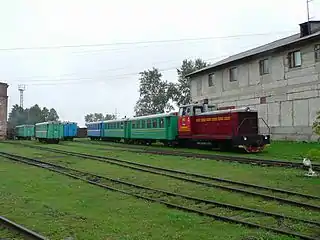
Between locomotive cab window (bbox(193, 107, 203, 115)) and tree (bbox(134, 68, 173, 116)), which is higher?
tree (bbox(134, 68, 173, 116))

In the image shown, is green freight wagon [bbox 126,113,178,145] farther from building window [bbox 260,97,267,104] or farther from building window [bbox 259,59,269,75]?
building window [bbox 259,59,269,75]

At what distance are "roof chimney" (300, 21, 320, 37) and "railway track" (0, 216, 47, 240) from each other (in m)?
29.1

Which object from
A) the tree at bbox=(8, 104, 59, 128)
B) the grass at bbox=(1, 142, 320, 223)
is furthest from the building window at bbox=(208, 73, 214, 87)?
the tree at bbox=(8, 104, 59, 128)

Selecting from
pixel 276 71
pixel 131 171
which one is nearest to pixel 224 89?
pixel 276 71

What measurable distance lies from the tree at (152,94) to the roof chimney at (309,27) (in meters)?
50.4

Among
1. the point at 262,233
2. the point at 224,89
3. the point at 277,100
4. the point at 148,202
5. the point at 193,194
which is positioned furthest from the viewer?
the point at 224,89

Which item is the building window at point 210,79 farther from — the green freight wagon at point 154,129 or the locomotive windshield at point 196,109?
the locomotive windshield at point 196,109

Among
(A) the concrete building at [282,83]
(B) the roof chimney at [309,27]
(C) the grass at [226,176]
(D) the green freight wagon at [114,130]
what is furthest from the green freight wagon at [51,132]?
(B) the roof chimney at [309,27]

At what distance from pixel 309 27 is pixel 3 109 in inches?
1906

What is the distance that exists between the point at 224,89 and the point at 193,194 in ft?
94.4

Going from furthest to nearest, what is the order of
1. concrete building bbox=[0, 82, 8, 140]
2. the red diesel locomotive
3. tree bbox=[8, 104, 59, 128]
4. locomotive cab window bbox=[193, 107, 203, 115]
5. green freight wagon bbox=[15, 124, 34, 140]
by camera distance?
tree bbox=[8, 104, 59, 128] < concrete building bbox=[0, 82, 8, 140] < green freight wagon bbox=[15, 124, 34, 140] < locomotive cab window bbox=[193, 107, 203, 115] < the red diesel locomotive

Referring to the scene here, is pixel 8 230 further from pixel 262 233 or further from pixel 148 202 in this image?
pixel 262 233

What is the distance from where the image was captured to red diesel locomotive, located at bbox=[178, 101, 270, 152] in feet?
78.5

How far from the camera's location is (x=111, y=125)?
4666cm
